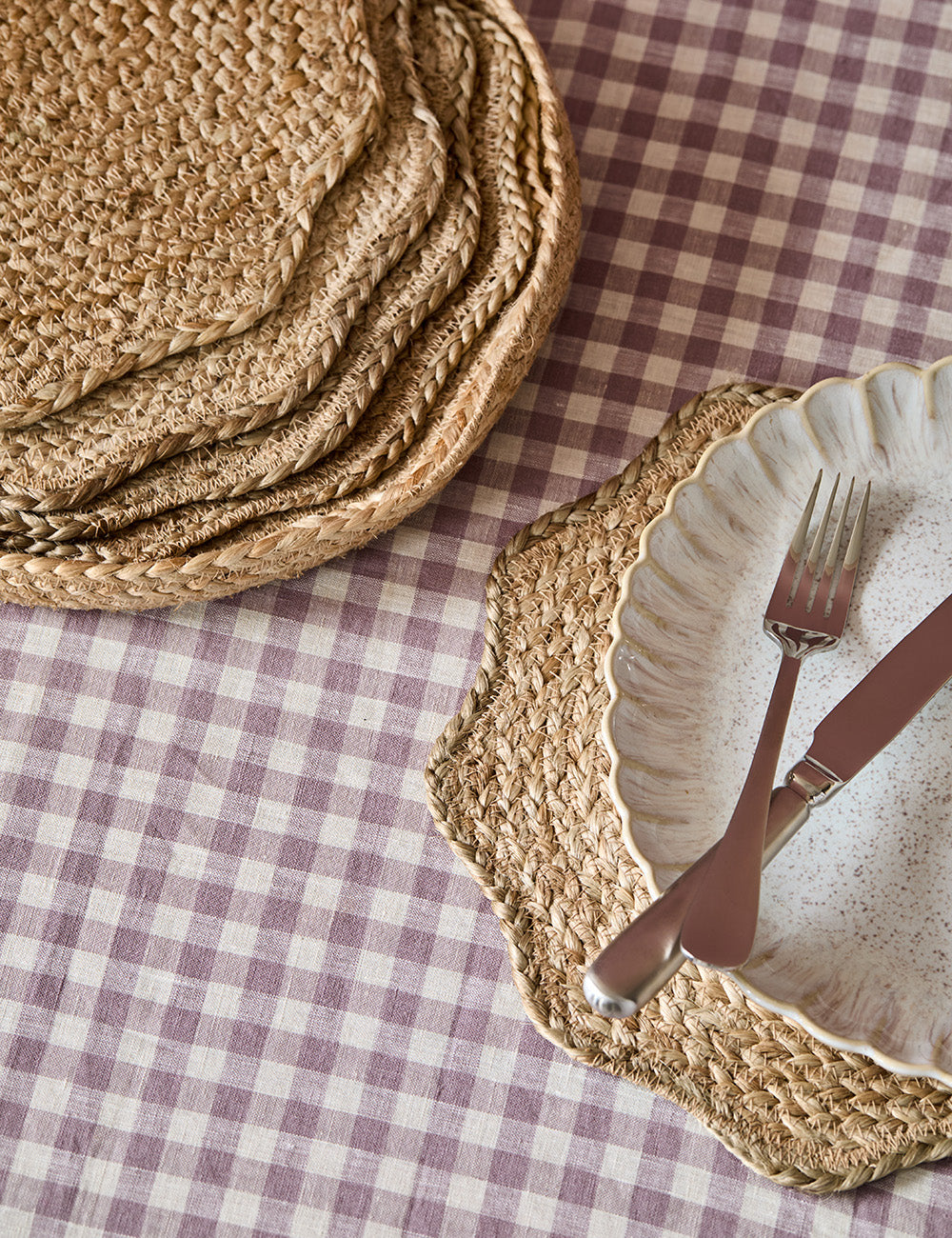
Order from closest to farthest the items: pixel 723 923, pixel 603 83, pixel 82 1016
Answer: pixel 723 923 → pixel 82 1016 → pixel 603 83

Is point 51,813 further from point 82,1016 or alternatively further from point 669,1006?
point 669,1006

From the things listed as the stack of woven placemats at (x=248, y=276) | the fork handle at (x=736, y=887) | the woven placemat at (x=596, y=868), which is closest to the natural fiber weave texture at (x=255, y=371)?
the stack of woven placemats at (x=248, y=276)

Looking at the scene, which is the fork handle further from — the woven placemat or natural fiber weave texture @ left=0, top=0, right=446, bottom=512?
natural fiber weave texture @ left=0, top=0, right=446, bottom=512

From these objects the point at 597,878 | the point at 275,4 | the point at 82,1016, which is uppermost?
the point at 275,4

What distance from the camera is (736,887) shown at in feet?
1.43

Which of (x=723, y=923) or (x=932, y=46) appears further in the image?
(x=932, y=46)

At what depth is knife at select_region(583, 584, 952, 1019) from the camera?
43cm

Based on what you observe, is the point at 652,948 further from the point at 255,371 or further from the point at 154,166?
the point at 154,166

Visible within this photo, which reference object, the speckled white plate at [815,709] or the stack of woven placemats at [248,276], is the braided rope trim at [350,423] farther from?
the speckled white plate at [815,709]

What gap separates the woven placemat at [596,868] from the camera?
19.3 inches

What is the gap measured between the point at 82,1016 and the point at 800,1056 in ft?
1.18

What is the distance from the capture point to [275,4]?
1.81 ft

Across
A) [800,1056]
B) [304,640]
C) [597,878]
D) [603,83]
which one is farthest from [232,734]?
[603,83]

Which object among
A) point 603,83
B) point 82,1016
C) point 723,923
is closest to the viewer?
point 723,923
